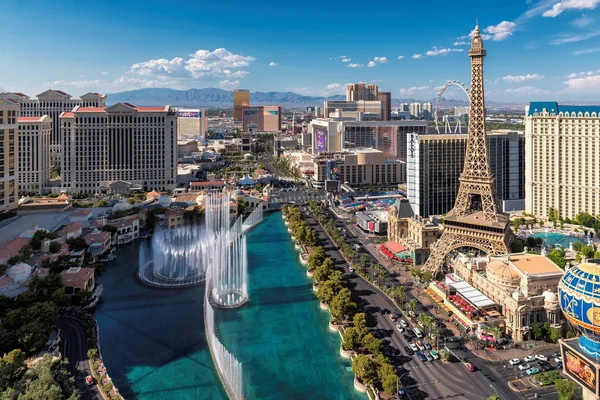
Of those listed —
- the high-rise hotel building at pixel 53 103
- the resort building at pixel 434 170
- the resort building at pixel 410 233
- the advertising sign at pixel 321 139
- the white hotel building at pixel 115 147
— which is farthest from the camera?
the advertising sign at pixel 321 139

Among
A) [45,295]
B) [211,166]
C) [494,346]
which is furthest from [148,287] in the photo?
[211,166]

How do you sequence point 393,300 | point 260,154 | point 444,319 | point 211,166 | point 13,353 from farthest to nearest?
point 260,154, point 211,166, point 393,300, point 444,319, point 13,353

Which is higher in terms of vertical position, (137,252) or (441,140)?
(441,140)

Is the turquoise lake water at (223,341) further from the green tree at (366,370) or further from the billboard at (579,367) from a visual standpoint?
the billboard at (579,367)

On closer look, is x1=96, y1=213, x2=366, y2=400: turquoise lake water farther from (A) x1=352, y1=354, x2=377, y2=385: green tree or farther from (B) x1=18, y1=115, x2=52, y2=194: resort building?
(B) x1=18, y1=115, x2=52, y2=194: resort building

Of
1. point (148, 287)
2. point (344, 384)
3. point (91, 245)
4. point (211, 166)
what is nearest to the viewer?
point (344, 384)

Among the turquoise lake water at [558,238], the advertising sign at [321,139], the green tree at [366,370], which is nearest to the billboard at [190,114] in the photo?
the advertising sign at [321,139]

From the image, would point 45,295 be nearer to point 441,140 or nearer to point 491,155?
point 441,140
